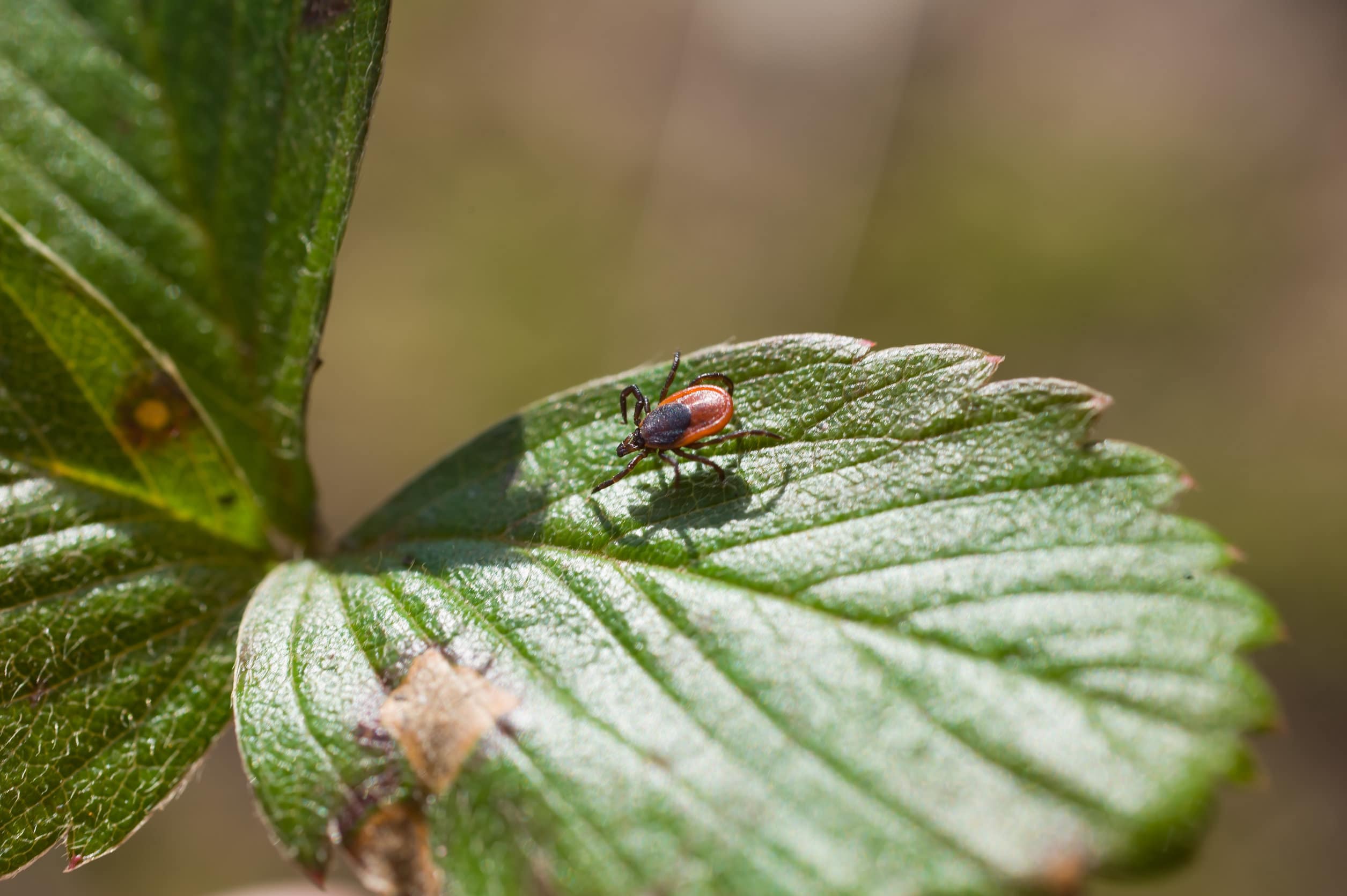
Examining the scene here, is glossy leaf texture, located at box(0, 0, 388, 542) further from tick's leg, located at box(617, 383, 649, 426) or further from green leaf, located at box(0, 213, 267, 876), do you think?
tick's leg, located at box(617, 383, 649, 426)

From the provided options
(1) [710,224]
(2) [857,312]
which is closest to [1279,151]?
(2) [857,312]

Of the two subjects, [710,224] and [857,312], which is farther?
[710,224]

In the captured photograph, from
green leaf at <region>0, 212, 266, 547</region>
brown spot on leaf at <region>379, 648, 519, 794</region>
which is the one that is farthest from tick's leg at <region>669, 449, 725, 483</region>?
green leaf at <region>0, 212, 266, 547</region>

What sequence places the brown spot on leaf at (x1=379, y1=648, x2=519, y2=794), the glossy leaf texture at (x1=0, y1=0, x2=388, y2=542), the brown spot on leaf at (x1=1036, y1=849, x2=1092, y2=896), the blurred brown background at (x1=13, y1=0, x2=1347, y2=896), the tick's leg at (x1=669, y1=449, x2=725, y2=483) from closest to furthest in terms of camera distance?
1. the brown spot on leaf at (x1=1036, y1=849, x2=1092, y2=896)
2. the brown spot on leaf at (x1=379, y1=648, x2=519, y2=794)
3. the tick's leg at (x1=669, y1=449, x2=725, y2=483)
4. the glossy leaf texture at (x1=0, y1=0, x2=388, y2=542)
5. the blurred brown background at (x1=13, y1=0, x2=1347, y2=896)

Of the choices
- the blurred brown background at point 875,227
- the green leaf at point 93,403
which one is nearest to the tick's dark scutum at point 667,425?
the green leaf at point 93,403

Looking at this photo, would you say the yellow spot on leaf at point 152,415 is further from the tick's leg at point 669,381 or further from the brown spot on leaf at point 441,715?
the tick's leg at point 669,381

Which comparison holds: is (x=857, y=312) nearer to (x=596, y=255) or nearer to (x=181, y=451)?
(x=596, y=255)

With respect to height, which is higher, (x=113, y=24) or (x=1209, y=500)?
(x=113, y=24)
